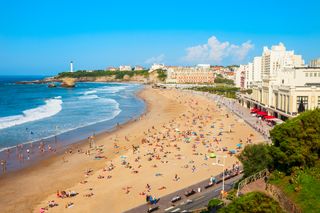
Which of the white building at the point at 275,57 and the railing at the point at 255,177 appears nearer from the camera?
the railing at the point at 255,177

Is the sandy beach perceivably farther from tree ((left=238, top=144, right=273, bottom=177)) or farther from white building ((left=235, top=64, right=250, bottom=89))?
white building ((left=235, top=64, right=250, bottom=89))

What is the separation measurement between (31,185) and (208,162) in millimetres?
14642

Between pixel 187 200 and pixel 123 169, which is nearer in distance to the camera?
pixel 187 200

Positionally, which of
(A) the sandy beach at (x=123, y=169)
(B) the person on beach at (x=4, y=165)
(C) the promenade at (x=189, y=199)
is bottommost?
(A) the sandy beach at (x=123, y=169)

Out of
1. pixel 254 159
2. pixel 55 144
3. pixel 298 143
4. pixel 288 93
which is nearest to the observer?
pixel 298 143

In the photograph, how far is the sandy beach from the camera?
24.8 metres

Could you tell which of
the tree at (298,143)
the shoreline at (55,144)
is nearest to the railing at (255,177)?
the tree at (298,143)

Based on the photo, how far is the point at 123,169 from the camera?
32031 mm

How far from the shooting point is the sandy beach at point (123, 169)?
24.8 meters

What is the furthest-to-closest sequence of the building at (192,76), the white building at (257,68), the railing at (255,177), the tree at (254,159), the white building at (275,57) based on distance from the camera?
the building at (192,76) → the white building at (257,68) → the white building at (275,57) → the tree at (254,159) → the railing at (255,177)

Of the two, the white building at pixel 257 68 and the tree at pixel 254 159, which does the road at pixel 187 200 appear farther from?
the white building at pixel 257 68

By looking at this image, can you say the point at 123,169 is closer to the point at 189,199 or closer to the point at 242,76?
the point at 189,199

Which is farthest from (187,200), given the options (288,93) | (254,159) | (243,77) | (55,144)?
(243,77)

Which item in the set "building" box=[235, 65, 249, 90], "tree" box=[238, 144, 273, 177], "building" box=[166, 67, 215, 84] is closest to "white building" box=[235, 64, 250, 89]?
"building" box=[235, 65, 249, 90]
